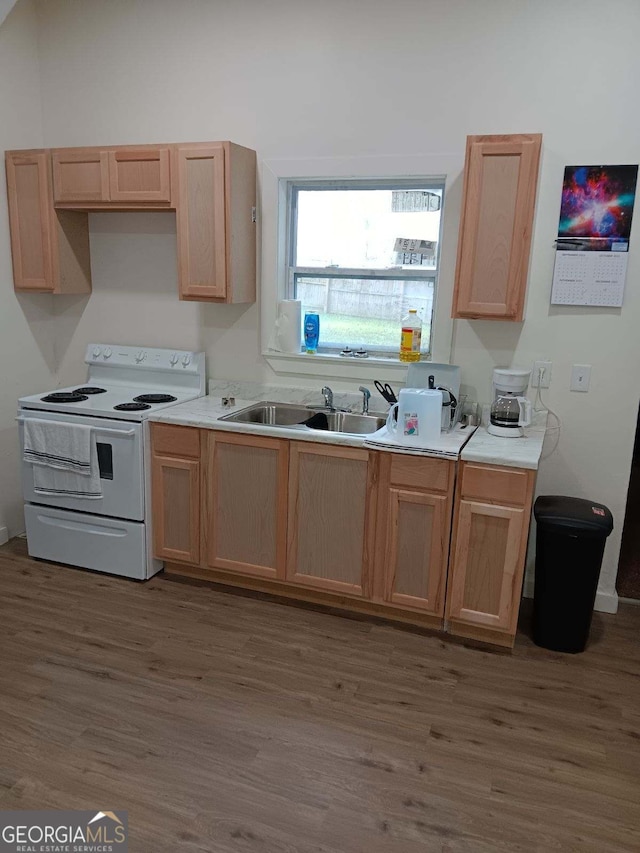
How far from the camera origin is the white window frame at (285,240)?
3156 mm

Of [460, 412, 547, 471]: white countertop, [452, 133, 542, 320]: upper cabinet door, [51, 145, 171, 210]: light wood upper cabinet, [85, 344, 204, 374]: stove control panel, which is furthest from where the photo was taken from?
[85, 344, 204, 374]: stove control panel

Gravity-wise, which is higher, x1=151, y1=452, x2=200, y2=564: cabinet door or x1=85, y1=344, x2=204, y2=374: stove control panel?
x1=85, y1=344, x2=204, y2=374: stove control panel

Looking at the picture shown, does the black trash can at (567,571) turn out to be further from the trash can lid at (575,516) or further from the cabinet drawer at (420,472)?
the cabinet drawer at (420,472)

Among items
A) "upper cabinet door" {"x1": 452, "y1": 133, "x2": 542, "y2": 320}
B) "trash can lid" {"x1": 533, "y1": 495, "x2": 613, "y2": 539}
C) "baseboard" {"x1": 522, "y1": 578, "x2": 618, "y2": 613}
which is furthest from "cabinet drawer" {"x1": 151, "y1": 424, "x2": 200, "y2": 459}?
"baseboard" {"x1": 522, "y1": 578, "x2": 618, "y2": 613}

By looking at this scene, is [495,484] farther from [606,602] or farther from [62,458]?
[62,458]

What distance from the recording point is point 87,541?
3.46 meters

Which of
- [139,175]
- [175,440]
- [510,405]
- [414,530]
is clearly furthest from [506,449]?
[139,175]

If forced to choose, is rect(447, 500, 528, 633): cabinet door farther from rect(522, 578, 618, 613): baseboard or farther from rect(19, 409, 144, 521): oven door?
rect(19, 409, 144, 521): oven door

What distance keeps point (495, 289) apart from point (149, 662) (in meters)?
2.16

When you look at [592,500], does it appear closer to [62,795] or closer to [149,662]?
[149,662]

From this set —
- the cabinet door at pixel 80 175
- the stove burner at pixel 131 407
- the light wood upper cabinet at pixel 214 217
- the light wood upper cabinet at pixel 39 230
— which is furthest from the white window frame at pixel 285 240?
the light wood upper cabinet at pixel 39 230

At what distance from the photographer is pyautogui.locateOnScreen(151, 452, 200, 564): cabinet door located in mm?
3283

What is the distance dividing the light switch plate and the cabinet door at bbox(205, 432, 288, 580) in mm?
1391

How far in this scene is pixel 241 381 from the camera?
146 inches
